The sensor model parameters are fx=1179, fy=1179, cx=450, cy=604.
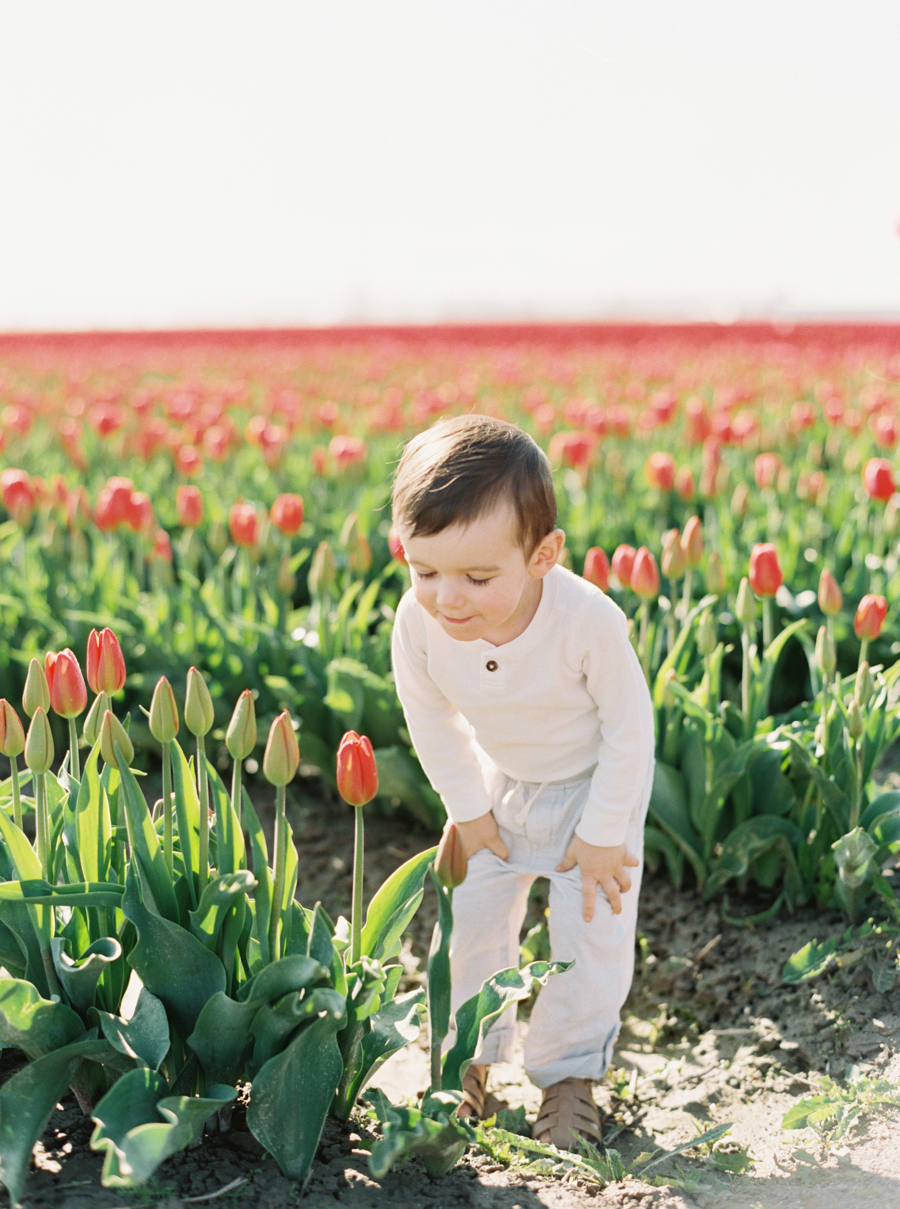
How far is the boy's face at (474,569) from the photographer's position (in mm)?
1804

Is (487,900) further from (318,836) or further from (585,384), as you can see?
(585,384)

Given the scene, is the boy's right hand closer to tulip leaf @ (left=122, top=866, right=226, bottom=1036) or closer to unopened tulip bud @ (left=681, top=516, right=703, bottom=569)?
tulip leaf @ (left=122, top=866, right=226, bottom=1036)

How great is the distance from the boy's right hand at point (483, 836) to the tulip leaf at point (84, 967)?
69 cm

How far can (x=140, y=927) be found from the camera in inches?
68.8

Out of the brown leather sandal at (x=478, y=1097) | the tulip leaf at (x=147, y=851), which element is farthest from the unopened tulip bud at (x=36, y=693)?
the brown leather sandal at (x=478, y=1097)

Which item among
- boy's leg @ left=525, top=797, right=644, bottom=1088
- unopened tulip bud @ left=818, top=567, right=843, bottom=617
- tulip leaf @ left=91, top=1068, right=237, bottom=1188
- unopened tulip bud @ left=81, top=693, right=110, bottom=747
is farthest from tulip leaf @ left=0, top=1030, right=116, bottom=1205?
unopened tulip bud @ left=818, top=567, right=843, bottom=617

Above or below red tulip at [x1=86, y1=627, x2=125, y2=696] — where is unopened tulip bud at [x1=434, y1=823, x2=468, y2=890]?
below

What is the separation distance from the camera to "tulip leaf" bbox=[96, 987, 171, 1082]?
1.71 m

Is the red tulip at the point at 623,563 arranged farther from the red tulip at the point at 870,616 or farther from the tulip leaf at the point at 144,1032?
the tulip leaf at the point at 144,1032

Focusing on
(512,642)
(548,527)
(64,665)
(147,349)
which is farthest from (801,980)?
(147,349)

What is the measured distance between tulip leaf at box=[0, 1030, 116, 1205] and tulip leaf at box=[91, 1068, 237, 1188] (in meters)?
0.11

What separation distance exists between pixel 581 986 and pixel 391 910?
1.65 feet

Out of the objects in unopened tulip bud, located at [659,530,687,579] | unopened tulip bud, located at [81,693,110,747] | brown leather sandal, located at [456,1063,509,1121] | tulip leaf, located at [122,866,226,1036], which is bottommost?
brown leather sandal, located at [456,1063,509,1121]

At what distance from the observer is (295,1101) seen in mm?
1729
